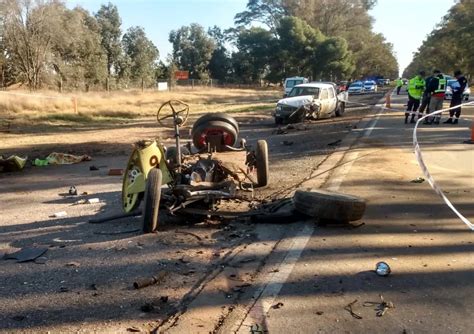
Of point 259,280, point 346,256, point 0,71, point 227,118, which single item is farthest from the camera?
point 0,71

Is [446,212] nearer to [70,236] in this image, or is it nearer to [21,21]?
[70,236]

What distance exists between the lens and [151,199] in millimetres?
5656

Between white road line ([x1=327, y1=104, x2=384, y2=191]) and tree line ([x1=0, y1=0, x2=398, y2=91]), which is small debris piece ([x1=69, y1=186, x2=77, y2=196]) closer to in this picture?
white road line ([x1=327, y1=104, x2=384, y2=191])

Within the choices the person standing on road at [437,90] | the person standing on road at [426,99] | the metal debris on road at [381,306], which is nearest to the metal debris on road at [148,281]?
the metal debris on road at [381,306]

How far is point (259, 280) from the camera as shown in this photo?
4461 millimetres

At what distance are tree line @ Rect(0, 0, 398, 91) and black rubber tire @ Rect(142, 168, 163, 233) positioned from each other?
125ft

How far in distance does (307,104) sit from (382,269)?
1676 centimetres

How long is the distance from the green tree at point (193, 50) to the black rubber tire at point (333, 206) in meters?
80.5

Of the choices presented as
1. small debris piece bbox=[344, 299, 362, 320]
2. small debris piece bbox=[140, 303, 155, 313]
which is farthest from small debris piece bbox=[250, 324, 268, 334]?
small debris piece bbox=[140, 303, 155, 313]

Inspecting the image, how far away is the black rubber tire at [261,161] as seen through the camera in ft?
26.7

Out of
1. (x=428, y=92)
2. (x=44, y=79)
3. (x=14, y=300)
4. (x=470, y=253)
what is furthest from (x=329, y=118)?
(x=44, y=79)

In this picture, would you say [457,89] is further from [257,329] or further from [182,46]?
[182,46]

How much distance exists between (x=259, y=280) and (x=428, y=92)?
1514 centimetres

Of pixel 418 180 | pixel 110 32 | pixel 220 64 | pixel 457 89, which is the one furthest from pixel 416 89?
pixel 220 64
